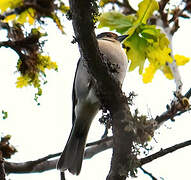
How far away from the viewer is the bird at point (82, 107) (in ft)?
18.3

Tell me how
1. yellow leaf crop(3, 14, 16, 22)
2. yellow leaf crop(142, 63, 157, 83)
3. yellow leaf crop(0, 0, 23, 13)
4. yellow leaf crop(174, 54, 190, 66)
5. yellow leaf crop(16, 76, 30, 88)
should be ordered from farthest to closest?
yellow leaf crop(174, 54, 190, 66) → yellow leaf crop(142, 63, 157, 83) → yellow leaf crop(16, 76, 30, 88) → yellow leaf crop(3, 14, 16, 22) → yellow leaf crop(0, 0, 23, 13)

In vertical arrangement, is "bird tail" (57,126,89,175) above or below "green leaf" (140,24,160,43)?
below

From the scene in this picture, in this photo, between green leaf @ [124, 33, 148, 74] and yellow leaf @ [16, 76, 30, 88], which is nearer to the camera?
green leaf @ [124, 33, 148, 74]

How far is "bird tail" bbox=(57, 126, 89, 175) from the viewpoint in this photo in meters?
5.73

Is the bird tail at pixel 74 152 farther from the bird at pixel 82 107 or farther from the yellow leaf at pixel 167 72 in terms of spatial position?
the yellow leaf at pixel 167 72

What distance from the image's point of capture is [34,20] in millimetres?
4723

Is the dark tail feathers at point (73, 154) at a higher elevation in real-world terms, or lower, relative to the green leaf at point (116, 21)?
lower

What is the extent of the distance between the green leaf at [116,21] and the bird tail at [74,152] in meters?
2.14

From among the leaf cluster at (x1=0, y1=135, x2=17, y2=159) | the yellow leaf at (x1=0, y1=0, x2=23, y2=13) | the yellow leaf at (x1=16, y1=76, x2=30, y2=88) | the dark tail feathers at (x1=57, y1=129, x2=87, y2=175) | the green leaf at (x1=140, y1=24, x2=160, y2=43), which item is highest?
the yellow leaf at (x1=0, y1=0, x2=23, y2=13)

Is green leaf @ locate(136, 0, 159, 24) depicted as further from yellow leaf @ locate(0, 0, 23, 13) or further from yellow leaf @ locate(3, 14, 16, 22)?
yellow leaf @ locate(3, 14, 16, 22)

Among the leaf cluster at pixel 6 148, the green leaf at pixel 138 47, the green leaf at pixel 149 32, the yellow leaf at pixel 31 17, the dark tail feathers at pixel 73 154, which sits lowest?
the dark tail feathers at pixel 73 154

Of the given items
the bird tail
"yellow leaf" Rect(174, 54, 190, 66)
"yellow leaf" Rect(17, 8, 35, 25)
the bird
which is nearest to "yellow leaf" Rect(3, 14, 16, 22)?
"yellow leaf" Rect(17, 8, 35, 25)

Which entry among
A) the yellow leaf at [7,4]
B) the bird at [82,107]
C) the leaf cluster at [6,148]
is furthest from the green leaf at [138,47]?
the leaf cluster at [6,148]

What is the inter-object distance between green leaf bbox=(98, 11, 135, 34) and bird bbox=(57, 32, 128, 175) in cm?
123
